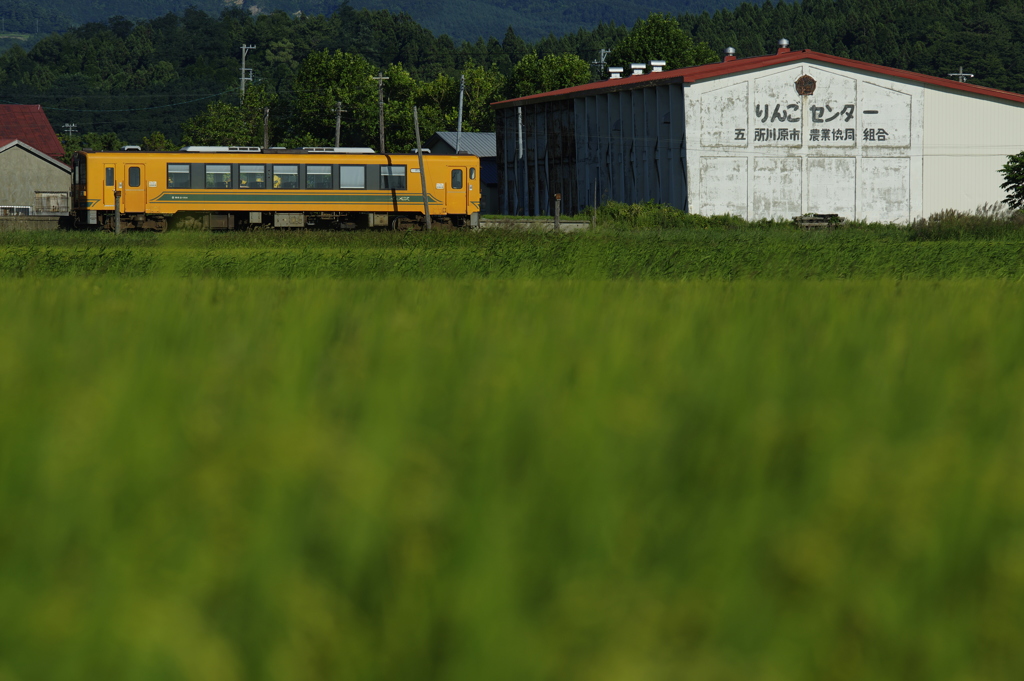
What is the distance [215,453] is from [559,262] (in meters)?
13.7

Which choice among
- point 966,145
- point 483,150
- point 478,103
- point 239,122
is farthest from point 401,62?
point 966,145

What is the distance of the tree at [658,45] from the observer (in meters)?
99.7

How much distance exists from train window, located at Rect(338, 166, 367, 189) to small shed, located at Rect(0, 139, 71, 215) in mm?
27126

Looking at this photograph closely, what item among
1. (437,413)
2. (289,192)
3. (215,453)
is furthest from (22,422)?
(289,192)

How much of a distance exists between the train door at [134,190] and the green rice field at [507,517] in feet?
114

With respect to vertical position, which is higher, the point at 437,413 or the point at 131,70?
the point at 131,70

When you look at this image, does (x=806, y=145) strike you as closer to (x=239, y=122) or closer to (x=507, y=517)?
(x=507, y=517)

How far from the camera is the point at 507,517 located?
202 centimetres

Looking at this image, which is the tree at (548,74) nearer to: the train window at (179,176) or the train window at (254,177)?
the train window at (254,177)

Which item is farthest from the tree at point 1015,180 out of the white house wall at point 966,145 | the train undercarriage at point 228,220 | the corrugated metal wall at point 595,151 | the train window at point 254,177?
the train window at point 254,177

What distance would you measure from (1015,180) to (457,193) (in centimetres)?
2165

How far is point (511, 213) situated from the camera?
64.9 meters

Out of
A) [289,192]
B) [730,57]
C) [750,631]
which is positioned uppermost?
[730,57]

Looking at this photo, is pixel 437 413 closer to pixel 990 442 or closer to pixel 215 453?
pixel 215 453
